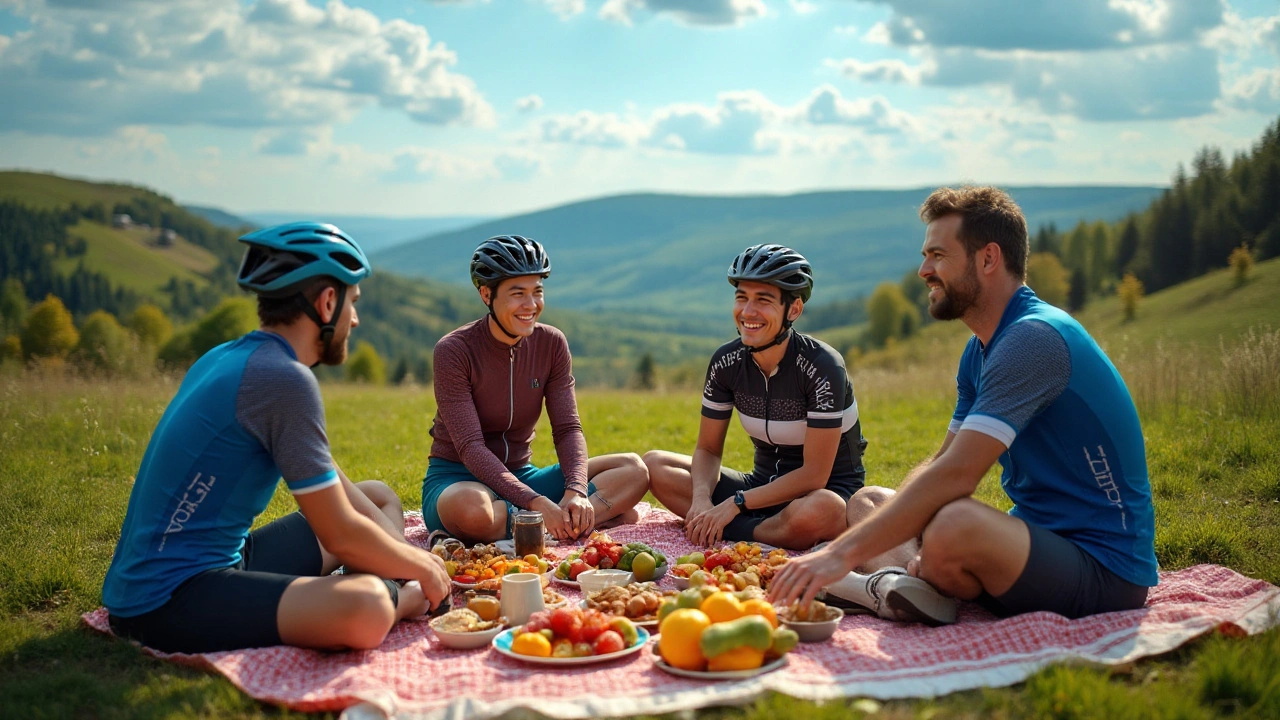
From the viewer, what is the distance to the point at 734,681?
4477 mm

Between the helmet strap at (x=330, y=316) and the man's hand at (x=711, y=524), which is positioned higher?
the helmet strap at (x=330, y=316)

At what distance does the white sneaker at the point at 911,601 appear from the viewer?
5297 mm

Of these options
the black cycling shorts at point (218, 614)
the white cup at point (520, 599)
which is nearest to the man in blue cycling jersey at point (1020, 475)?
the white cup at point (520, 599)

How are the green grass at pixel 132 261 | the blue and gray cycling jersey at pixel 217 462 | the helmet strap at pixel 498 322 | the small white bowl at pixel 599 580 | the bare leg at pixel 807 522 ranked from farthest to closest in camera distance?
the green grass at pixel 132 261
the helmet strap at pixel 498 322
the bare leg at pixel 807 522
the small white bowl at pixel 599 580
the blue and gray cycling jersey at pixel 217 462

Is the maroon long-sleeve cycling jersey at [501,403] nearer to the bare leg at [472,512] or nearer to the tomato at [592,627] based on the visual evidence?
the bare leg at [472,512]

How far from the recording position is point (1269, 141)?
2141 inches

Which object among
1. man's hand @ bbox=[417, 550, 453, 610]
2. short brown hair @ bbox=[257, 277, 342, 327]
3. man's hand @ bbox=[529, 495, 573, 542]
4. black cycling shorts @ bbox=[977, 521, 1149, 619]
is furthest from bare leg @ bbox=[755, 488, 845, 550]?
short brown hair @ bbox=[257, 277, 342, 327]

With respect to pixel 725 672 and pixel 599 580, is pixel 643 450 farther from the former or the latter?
pixel 725 672

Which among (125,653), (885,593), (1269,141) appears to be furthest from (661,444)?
(1269,141)

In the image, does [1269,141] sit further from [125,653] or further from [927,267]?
[125,653]

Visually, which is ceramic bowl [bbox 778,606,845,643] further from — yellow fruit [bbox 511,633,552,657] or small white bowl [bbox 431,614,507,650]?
small white bowl [bbox 431,614,507,650]

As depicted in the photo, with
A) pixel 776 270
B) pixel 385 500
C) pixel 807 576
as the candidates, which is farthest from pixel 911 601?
pixel 385 500

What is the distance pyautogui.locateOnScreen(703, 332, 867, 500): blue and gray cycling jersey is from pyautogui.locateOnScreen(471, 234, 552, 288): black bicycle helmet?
161 cm

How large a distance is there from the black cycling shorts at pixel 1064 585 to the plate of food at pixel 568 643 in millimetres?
2041
